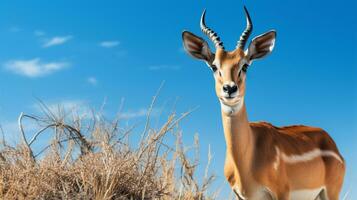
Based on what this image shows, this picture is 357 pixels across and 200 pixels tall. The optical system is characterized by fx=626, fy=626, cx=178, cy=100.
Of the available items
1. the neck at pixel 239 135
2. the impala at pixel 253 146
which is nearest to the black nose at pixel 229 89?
the impala at pixel 253 146

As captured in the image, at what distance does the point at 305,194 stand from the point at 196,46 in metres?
2.19

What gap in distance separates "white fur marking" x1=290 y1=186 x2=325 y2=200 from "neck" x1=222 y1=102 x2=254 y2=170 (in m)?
0.77

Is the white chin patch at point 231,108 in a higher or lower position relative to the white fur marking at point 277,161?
higher

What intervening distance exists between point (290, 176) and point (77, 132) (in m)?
2.58

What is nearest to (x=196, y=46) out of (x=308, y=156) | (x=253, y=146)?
(x=253, y=146)

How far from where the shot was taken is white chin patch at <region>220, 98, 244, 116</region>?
692 centimetres

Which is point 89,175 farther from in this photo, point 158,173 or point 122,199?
point 158,173

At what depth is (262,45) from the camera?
7.52m

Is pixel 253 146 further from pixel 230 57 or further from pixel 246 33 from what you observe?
pixel 246 33

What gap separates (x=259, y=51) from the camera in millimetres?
7520

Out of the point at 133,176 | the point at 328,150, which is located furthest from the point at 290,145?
the point at 133,176

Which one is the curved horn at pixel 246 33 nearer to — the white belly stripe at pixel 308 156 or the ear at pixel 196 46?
the ear at pixel 196 46

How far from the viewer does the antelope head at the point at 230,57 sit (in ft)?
22.1

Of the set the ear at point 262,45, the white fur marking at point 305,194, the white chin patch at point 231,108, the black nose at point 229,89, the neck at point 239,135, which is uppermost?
the ear at point 262,45
